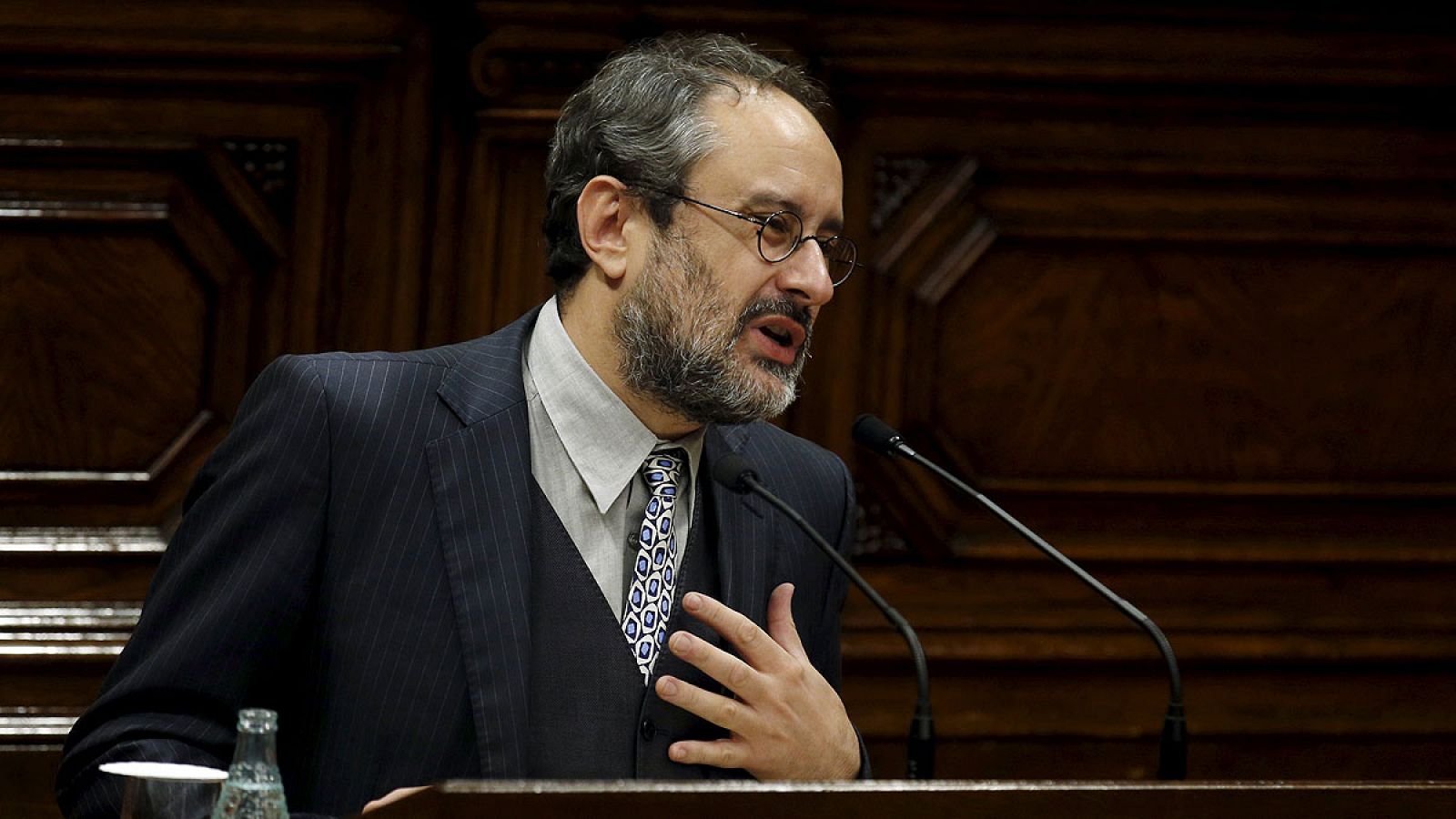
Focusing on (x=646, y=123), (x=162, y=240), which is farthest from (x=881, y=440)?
(x=162, y=240)

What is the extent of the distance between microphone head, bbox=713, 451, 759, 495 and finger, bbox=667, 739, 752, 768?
0.28 m

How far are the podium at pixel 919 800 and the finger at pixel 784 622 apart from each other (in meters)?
0.75

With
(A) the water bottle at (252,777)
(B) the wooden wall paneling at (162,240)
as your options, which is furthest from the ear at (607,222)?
(A) the water bottle at (252,777)

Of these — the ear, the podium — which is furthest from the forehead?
the podium

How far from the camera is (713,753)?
1.87m

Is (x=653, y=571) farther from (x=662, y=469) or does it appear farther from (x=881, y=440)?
(x=881, y=440)

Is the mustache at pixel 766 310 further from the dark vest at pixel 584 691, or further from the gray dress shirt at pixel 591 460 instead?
the dark vest at pixel 584 691

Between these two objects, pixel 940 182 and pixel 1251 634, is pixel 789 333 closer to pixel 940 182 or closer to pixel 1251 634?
pixel 940 182

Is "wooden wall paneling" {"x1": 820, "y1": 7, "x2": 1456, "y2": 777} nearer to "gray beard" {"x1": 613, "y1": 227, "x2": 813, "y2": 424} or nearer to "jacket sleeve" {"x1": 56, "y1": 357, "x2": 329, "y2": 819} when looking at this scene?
"gray beard" {"x1": 613, "y1": 227, "x2": 813, "y2": 424}

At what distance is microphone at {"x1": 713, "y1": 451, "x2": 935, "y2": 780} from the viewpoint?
1779 millimetres

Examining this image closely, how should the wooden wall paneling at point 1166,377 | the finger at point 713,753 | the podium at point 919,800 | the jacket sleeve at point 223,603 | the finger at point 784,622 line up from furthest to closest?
the wooden wall paneling at point 1166,377 < the finger at point 784,622 < the finger at point 713,753 < the jacket sleeve at point 223,603 < the podium at point 919,800

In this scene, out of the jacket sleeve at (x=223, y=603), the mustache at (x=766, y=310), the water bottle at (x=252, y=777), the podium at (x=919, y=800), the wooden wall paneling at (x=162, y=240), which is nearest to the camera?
the podium at (x=919, y=800)

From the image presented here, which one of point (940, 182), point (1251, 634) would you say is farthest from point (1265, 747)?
point (940, 182)

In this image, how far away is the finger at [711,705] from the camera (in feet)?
5.91
